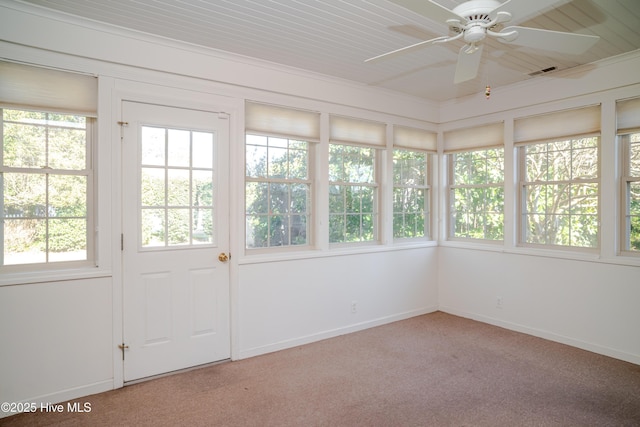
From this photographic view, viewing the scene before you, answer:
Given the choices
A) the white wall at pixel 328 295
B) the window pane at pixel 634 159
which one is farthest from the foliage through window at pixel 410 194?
the window pane at pixel 634 159

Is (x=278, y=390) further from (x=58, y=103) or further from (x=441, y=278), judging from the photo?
(x=441, y=278)

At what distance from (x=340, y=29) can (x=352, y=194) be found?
1.84m

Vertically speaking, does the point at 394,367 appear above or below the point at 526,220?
below

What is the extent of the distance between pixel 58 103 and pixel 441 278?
4460 mm

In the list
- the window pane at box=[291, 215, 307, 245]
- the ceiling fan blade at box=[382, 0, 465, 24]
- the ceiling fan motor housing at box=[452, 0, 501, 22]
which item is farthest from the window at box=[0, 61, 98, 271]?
the ceiling fan motor housing at box=[452, 0, 501, 22]

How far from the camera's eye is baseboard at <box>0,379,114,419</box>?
2520 mm

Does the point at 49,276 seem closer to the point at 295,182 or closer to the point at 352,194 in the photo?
the point at 295,182

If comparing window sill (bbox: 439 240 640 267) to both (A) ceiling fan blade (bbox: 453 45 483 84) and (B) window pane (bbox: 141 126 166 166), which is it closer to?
(A) ceiling fan blade (bbox: 453 45 483 84)

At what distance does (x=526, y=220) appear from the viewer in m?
4.17

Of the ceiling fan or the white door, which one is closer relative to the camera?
the ceiling fan

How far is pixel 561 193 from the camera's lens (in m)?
3.88

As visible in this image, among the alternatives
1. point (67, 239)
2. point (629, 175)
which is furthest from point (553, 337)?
point (67, 239)

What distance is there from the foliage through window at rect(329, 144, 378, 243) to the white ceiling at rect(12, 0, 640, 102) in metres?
0.89

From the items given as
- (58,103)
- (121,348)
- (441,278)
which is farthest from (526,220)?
(58,103)
